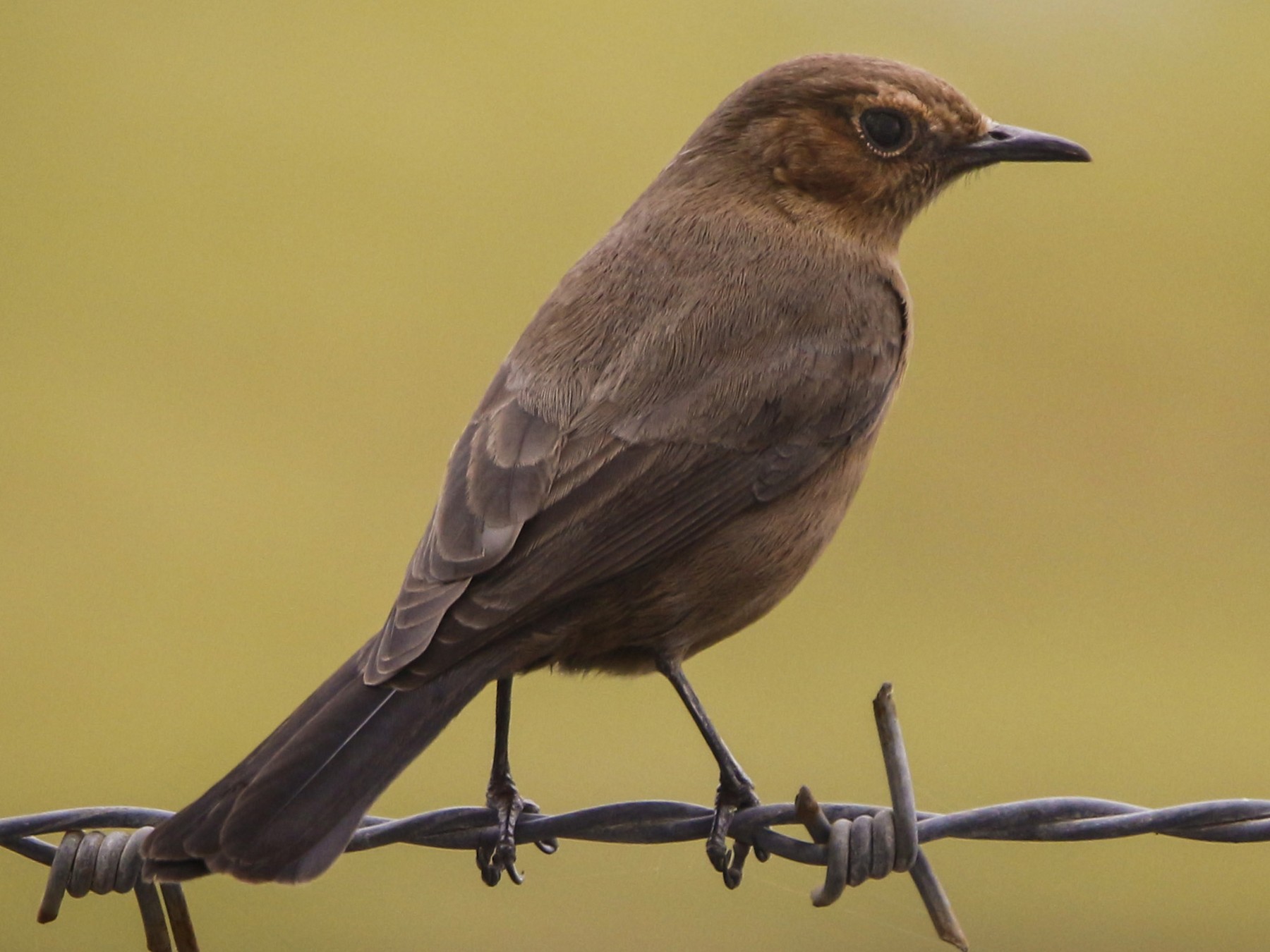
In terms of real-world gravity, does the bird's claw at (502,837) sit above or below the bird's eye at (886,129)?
below

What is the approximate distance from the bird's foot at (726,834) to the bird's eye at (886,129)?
1.84m

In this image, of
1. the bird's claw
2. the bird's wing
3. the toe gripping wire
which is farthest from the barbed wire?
the bird's wing

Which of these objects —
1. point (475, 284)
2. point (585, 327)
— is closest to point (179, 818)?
point (585, 327)

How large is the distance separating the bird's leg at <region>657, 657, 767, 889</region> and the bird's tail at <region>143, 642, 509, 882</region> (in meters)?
0.55

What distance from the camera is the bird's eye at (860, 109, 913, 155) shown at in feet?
14.7

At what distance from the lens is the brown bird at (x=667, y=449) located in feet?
11.0

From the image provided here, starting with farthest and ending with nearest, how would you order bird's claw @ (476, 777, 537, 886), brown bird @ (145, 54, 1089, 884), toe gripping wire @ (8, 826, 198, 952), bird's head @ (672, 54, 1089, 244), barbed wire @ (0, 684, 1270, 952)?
bird's head @ (672, 54, 1089, 244) < bird's claw @ (476, 777, 537, 886) < brown bird @ (145, 54, 1089, 884) < toe gripping wire @ (8, 826, 198, 952) < barbed wire @ (0, 684, 1270, 952)

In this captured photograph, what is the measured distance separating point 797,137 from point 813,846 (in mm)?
2233

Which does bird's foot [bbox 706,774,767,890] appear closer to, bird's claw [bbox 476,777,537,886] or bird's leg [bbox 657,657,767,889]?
bird's leg [bbox 657,657,767,889]

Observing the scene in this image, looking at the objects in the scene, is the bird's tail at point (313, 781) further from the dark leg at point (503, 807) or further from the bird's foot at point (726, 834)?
the bird's foot at point (726, 834)

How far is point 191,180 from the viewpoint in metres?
10.1

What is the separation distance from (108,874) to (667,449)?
1.52 meters

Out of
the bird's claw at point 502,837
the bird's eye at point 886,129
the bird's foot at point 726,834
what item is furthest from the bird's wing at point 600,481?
the bird's eye at point 886,129

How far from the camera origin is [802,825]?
10.0 feet
